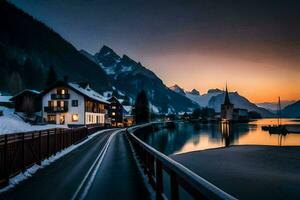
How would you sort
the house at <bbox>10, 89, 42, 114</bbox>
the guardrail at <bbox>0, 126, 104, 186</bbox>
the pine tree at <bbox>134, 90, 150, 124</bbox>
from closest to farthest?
the guardrail at <bbox>0, 126, 104, 186</bbox>
the house at <bbox>10, 89, 42, 114</bbox>
the pine tree at <bbox>134, 90, 150, 124</bbox>

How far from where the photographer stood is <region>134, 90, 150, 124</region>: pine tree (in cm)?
11412

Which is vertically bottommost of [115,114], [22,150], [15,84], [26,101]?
[22,150]

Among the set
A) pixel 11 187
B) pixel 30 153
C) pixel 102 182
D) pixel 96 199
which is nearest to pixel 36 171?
pixel 30 153

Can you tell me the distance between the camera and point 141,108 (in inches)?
4636

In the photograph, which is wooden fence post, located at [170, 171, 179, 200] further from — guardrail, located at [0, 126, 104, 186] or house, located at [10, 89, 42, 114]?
house, located at [10, 89, 42, 114]

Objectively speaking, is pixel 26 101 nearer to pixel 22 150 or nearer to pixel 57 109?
pixel 57 109

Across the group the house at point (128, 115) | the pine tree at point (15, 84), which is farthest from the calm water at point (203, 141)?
the pine tree at point (15, 84)

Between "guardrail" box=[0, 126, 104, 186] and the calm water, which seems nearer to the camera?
"guardrail" box=[0, 126, 104, 186]

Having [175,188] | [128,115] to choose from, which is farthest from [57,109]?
[128,115]

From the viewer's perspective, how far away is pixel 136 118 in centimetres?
11981

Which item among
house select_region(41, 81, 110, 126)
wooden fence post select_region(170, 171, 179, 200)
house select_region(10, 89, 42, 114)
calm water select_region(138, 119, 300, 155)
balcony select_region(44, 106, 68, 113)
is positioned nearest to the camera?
wooden fence post select_region(170, 171, 179, 200)

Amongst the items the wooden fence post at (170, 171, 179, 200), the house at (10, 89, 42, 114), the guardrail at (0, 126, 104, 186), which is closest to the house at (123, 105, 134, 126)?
the house at (10, 89, 42, 114)

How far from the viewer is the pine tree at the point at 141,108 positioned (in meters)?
114

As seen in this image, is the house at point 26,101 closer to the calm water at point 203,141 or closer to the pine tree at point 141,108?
the calm water at point 203,141
